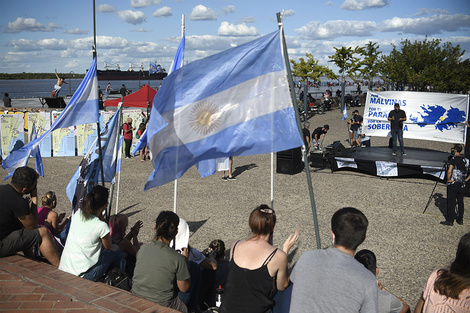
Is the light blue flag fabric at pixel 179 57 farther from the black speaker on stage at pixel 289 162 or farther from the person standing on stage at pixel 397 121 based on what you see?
the person standing on stage at pixel 397 121

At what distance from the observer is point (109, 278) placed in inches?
183

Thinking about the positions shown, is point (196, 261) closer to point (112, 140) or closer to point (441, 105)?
point (112, 140)

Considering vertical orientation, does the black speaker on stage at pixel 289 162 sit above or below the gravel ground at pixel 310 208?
above

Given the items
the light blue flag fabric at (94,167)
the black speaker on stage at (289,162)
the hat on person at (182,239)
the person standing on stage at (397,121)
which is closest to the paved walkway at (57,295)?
the hat on person at (182,239)

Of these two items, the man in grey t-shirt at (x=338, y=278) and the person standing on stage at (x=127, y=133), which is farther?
the person standing on stage at (x=127, y=133)

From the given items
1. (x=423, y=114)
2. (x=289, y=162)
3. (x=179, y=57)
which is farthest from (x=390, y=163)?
(x=179, y=57)

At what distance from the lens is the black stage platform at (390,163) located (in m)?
13.1

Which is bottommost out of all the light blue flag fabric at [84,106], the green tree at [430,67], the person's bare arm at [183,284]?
the person's bare arm at [183,284]

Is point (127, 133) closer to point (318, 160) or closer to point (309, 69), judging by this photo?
point (318, 160)

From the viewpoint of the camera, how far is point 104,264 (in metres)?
4.81

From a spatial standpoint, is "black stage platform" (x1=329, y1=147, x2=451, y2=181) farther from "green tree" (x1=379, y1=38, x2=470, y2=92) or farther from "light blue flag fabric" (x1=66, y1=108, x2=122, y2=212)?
"green tree" (x1=379, y1=38, x2=470, y2=92)

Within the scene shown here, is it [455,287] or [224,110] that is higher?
[224,110]

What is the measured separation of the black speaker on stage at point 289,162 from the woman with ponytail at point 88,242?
9.63 metres

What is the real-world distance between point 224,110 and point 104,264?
7.13ft
